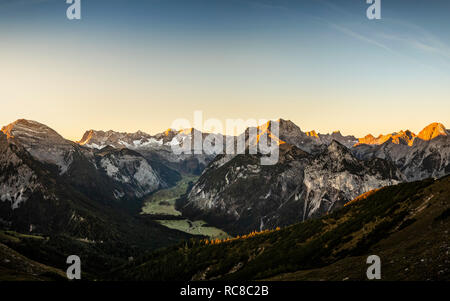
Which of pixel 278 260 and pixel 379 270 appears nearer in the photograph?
pixel 379 270

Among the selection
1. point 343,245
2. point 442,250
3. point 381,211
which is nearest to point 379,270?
point 442,250

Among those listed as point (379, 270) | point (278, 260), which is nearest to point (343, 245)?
point (278, 260)
